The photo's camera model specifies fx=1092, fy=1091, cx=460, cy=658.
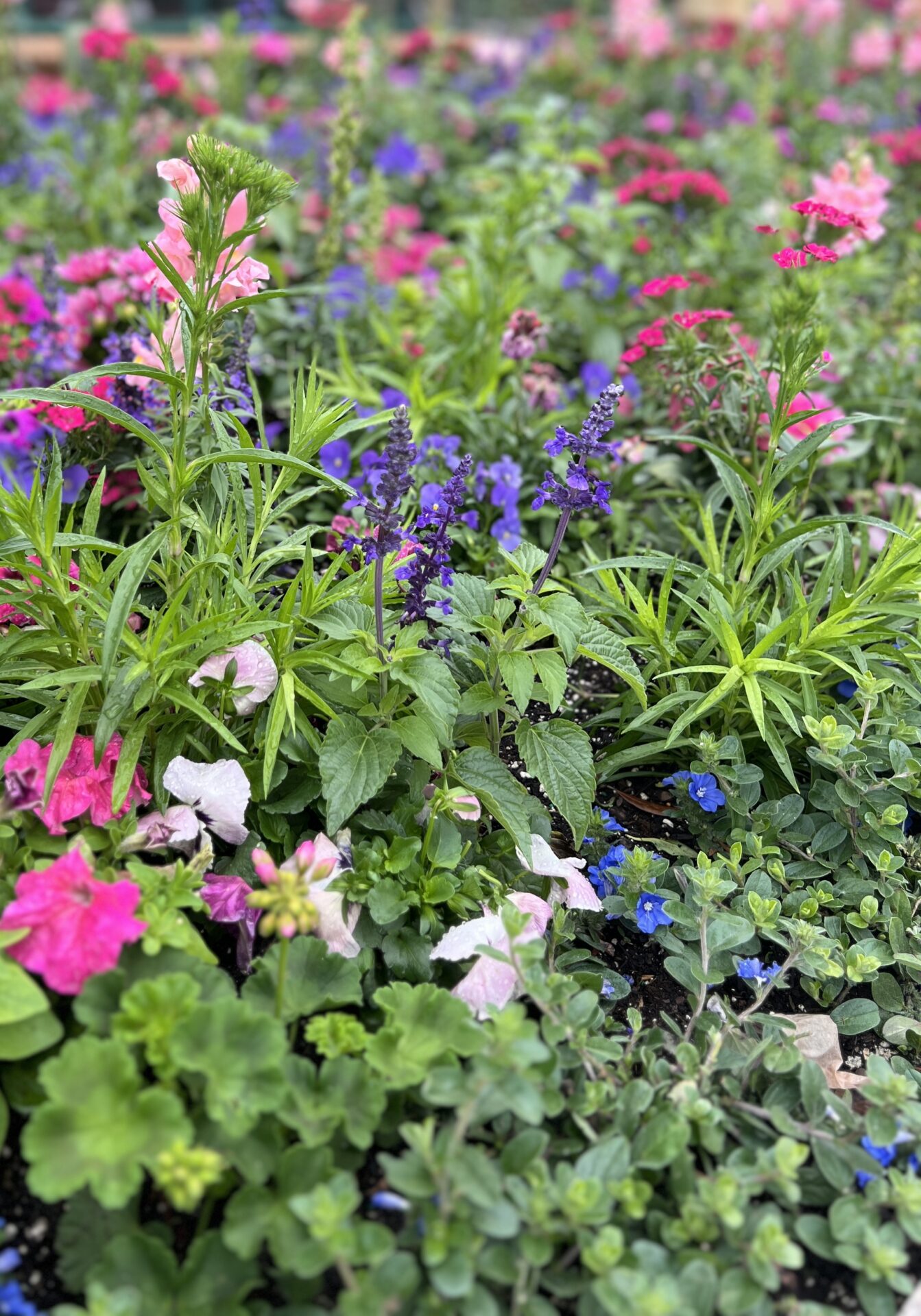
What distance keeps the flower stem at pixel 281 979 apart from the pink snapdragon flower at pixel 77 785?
1.23 feet

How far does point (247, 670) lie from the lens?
69.5 inches

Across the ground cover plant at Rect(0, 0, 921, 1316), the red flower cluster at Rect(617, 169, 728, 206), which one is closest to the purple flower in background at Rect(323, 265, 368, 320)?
the ground cover plant at Rect(0, 0, 921, 1316)

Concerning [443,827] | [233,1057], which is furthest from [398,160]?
[233,1057]

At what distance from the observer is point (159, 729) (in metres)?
1.84

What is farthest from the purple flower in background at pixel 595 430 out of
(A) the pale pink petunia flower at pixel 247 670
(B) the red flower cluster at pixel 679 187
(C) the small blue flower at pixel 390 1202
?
(B) the red flower cluster at pixel 679 187

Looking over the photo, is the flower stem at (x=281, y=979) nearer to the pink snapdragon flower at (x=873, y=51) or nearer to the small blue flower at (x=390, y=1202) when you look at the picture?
the small blue flower at (x=390, y=1202)

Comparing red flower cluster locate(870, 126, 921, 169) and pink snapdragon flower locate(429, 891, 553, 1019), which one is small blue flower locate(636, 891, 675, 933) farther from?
red flower cluster locate(870, 126, 921, 169)

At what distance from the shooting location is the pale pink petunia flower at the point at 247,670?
5.76ft

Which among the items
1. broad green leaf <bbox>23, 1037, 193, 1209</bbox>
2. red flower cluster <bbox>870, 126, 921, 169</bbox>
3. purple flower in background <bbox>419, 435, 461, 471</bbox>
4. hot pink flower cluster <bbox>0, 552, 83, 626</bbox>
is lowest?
broad green leaf <bbox>23, 1037, 193, 1209</bbox>

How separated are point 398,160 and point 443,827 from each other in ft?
13.3

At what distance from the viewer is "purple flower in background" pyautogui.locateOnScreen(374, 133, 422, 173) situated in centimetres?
495

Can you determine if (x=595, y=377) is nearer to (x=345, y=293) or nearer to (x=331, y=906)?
(x=345, y=293)

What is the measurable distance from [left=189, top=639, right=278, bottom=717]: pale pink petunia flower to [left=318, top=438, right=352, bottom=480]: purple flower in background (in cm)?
96

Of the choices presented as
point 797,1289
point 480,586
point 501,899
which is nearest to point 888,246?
point 480,586
